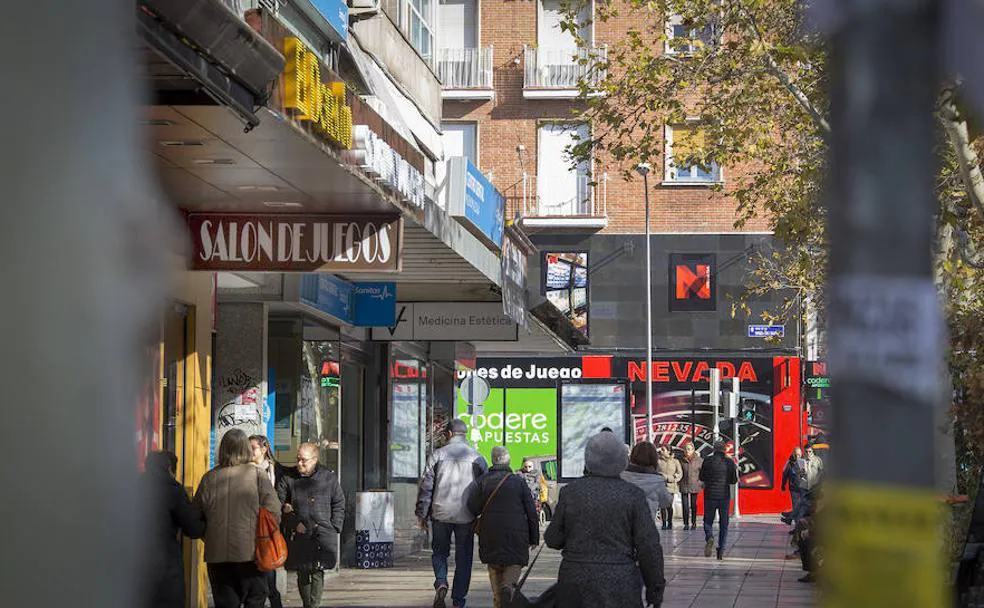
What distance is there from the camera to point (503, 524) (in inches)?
534

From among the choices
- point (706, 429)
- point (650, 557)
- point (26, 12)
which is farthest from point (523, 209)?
point (26, 12)

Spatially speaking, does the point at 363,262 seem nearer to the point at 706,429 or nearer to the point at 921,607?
the point at 921,607

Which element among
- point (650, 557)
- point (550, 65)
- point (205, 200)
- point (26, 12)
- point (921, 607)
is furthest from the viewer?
point (550, 65)

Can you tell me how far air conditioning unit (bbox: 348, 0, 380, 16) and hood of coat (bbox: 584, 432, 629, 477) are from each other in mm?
10137

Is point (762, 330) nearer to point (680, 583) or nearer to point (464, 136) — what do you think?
point (464, 136)

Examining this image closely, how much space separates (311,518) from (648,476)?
9.93ft

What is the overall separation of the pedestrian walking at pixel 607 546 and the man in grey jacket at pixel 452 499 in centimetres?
634

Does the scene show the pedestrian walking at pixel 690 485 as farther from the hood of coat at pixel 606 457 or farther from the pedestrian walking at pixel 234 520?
the hood of coat at pixel 606 457

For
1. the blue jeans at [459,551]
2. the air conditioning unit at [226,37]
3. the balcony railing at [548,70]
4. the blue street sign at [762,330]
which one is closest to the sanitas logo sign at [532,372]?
the blue street sign at [762,330]

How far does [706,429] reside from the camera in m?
44.9

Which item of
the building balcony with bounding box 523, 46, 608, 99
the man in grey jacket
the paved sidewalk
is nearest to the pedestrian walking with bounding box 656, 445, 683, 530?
the paved sidewalk

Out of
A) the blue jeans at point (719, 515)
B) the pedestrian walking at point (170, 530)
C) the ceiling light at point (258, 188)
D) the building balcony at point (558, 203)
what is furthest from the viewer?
the building balcony at point (558, 203)

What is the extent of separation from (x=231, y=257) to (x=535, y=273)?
1257 inches

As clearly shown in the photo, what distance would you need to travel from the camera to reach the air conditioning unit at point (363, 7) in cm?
1799
